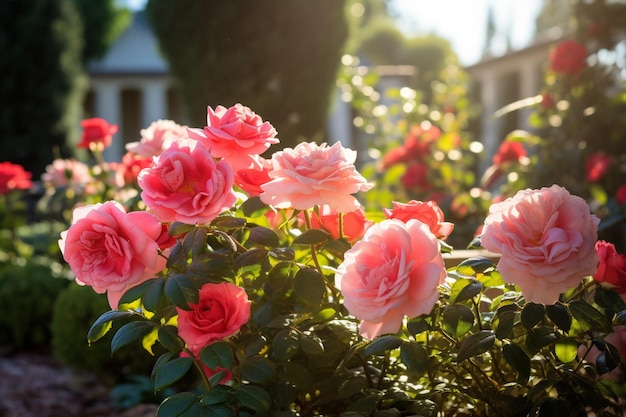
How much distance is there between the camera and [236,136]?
1.51 m

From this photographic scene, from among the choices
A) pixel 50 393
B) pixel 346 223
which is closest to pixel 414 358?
pixel 346 223

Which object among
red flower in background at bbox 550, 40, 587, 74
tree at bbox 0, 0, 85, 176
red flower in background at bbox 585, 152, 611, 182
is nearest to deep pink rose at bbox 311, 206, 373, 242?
red flower in background at bbox 585, 152, 611, 182

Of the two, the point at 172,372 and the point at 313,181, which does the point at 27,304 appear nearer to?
the point at 172,372

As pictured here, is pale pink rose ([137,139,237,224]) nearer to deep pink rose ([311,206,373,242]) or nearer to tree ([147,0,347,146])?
deep pink rose ([311,206,373,242])

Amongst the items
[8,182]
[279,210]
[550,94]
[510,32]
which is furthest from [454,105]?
[510,32]

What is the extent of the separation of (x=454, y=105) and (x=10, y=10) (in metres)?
12.6

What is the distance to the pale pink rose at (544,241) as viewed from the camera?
1.26 meters

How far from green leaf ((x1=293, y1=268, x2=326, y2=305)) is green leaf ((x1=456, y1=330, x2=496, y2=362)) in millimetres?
256

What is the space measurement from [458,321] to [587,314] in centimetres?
22

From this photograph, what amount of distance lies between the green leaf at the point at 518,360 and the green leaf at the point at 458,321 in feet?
0.28

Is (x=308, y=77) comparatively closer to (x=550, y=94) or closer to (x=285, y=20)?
(x=285, y=20)

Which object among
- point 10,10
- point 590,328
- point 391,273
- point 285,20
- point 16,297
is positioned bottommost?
point 16,297

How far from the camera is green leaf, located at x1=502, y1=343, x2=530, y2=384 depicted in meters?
1.36

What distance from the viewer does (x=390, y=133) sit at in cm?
568
